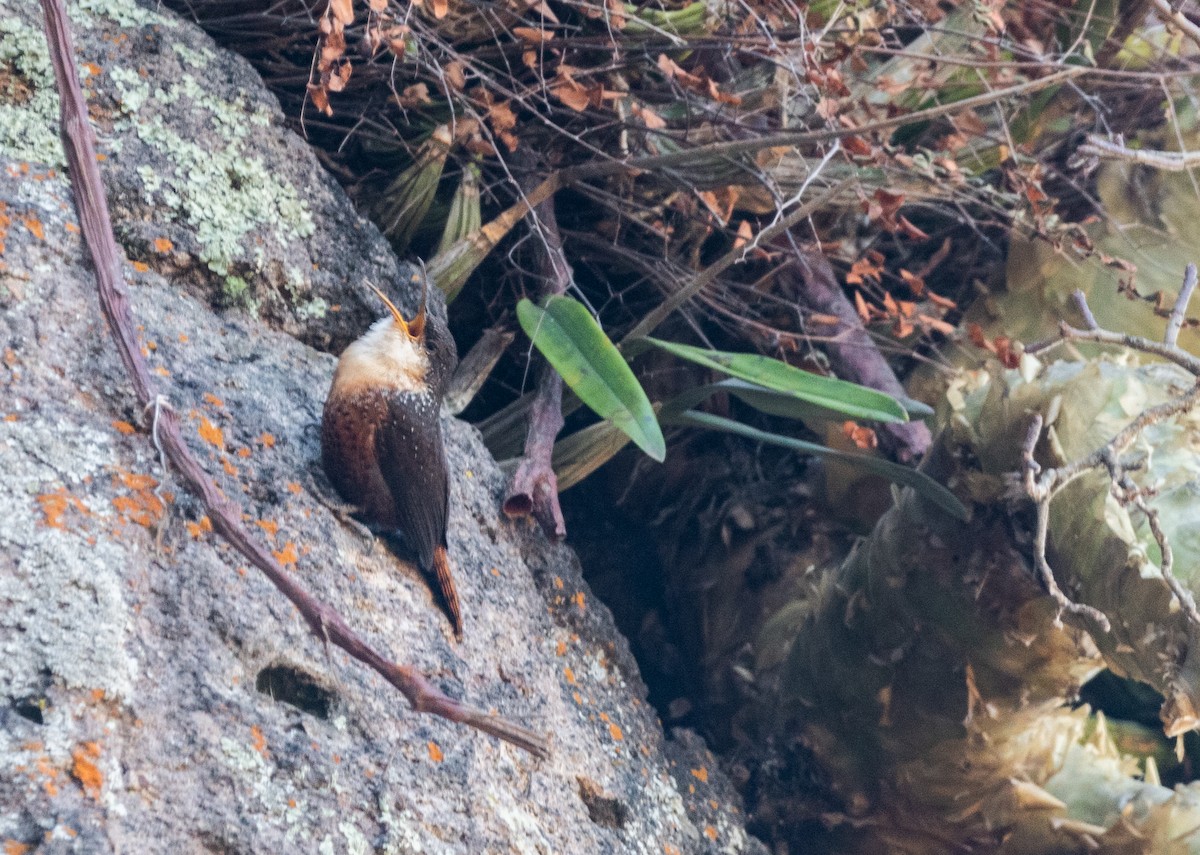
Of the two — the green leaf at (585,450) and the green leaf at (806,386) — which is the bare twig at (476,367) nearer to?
the green leaf at (585,450)

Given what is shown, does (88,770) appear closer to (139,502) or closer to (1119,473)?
(139,502)

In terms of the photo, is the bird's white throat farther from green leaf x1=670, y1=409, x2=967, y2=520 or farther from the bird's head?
green leaf x1=670, y1=409, x2=967, y2=520

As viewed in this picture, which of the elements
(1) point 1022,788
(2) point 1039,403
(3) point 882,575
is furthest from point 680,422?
(1) point 1022,788

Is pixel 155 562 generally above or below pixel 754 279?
above

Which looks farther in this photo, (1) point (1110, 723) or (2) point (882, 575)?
(1) point (1110, 723)

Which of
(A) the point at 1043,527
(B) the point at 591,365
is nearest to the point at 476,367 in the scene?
(B) the point at 591,365

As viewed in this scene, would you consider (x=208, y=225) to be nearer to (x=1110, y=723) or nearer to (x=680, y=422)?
(x=680, y=422)

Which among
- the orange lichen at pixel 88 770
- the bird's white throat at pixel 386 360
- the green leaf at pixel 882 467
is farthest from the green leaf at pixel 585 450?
the orange lichen at pixel 88 770
